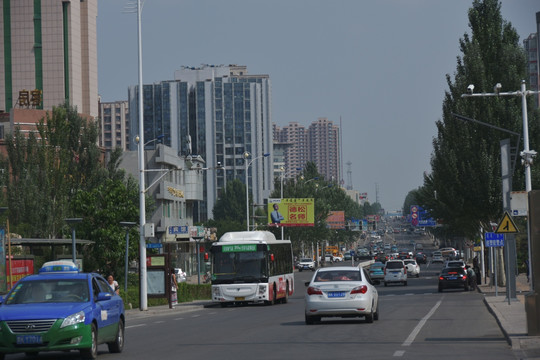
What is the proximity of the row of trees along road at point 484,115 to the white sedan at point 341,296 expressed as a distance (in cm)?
3043

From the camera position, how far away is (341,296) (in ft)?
85.5

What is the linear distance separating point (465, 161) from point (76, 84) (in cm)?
5620

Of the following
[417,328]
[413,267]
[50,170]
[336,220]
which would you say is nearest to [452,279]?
[50,170]

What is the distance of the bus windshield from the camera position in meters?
42.4

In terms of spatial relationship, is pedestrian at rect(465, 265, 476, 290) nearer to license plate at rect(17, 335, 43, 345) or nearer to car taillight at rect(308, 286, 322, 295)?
car taillight at rect(308, 286, 322, 295)

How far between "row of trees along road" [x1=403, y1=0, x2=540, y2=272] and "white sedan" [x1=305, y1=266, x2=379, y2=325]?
30430 mm

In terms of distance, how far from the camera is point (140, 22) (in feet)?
136

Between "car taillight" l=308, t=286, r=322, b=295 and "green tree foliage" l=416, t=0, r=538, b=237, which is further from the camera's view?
"green tree foliage" l=416, t=0, r=538, b=237

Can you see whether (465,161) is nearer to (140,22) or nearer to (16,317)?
(140,22)

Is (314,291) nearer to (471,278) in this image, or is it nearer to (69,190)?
(471,278)

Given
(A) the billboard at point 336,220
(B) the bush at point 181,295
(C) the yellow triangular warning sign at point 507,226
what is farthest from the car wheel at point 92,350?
(A) the billboard at point 336,220

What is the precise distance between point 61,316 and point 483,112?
140ft

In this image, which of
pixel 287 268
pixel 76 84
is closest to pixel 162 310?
pixel 287 268

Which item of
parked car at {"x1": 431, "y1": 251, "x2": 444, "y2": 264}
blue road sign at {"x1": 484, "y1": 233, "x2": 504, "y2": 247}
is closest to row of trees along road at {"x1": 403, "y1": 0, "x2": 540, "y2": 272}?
blue road sign at {"x1": 484, "y1": 233, "x2": 504, "y2": 247}
